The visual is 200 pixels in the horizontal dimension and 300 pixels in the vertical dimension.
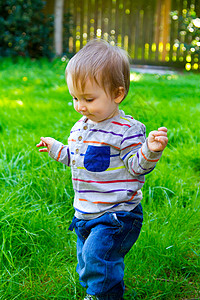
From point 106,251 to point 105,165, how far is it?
0.32 m

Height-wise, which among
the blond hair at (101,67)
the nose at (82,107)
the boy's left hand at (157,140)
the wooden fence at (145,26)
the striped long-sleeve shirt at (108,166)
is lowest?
the wooden fence at (145,26)

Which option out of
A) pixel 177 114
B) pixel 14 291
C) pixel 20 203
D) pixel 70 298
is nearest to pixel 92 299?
pixel 70 298

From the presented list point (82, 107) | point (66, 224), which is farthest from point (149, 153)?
point (66, 224)

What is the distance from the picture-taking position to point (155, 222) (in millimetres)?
1979

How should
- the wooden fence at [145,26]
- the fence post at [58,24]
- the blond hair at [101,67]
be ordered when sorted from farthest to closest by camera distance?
the wooden fence at [145,26] → the fence post at [58,24] → the blond hair at [101,67]

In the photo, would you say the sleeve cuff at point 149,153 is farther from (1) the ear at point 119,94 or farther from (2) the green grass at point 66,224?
(2) the green grass at point 66,224

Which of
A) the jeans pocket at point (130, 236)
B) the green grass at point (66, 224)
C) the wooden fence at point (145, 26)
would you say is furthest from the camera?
the wooden fence at point (145, 26)

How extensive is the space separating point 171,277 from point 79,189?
2.19 feet

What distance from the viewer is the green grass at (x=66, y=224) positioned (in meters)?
1.66

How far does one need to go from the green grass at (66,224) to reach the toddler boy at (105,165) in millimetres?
322

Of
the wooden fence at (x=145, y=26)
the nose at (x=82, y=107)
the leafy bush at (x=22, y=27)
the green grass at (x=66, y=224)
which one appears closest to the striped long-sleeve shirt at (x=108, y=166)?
the nose at (x=82, y=107)

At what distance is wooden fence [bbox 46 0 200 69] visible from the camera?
39.1 feet

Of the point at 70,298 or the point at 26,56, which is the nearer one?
the point at 70,298

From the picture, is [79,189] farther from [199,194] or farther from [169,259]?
[199,194]
